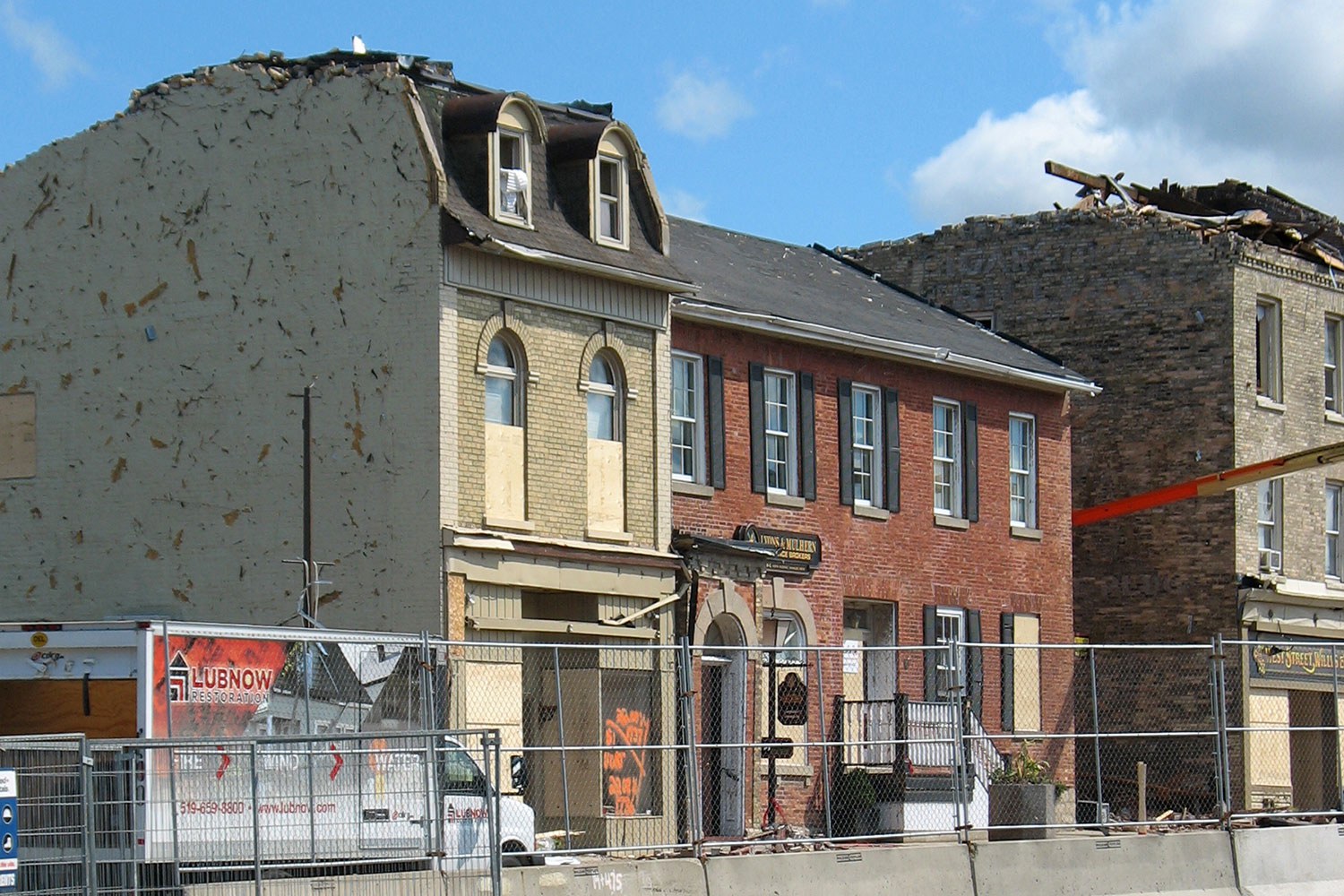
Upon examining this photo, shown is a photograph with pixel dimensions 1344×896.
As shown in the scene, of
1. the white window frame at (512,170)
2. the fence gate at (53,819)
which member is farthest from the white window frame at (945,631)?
the fence gate at (53,819)

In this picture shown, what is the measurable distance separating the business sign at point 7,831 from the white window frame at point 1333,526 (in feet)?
107

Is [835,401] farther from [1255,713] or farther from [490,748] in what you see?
[490,748]

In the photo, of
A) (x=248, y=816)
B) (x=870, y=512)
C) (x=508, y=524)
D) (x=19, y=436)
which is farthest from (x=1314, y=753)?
(x=248, y=816)

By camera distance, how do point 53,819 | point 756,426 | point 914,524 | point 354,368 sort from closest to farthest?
point 53,819
point 354,368
point 756,426
point 914,524

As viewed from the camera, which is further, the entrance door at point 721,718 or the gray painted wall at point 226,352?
the entrance door at point 721,718

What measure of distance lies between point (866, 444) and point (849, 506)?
1137 millimetres

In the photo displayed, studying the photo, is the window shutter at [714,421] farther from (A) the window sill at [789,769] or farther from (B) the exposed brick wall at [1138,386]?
(B) the exposed brick wall at [1138,386]

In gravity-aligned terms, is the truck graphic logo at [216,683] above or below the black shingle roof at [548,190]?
below

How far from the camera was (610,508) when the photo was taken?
28266 millimetres

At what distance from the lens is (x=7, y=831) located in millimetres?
13211

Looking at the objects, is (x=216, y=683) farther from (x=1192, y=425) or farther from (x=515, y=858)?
(x=1192, y=425)

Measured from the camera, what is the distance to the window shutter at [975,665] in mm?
33344

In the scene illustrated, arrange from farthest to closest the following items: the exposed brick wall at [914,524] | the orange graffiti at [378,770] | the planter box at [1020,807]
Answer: the exposed brick wall at [914,524]
the planter box at [1020,807]
the orange graffiti at [378,770]

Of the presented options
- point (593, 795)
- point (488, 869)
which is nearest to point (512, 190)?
point (593, 795)
